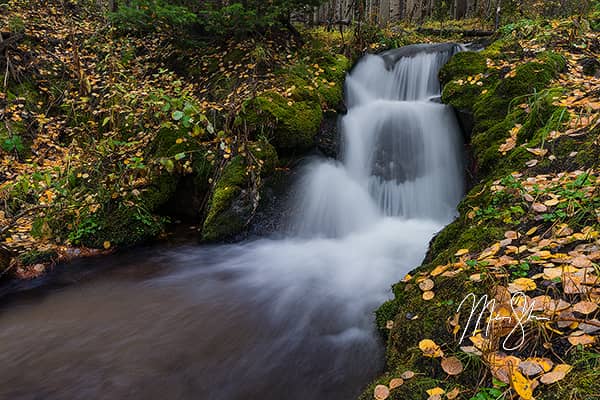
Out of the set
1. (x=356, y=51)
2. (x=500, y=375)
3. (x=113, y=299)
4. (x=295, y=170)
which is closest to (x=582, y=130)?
(x=500, y=375)

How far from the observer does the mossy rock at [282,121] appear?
18.8 feet

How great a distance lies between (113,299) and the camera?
12.9 feet

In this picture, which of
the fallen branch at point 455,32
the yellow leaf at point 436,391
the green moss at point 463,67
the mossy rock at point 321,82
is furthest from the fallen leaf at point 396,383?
the fallen branch at point 455,32

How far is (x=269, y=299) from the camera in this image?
13.1 feet

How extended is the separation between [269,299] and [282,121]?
9.82ft

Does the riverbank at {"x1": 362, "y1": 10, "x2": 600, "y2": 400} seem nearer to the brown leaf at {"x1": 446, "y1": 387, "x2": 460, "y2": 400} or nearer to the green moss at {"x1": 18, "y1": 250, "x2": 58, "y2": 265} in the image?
the brown leaf at {"x1": 446, "y1": 387, "x2": 460, "y2": 400}

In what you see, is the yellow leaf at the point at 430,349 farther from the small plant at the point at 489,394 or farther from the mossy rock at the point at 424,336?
the small plant at the point at 489,394

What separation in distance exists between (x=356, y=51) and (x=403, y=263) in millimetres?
6593

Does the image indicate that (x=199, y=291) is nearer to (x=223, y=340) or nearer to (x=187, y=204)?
(x=223, y=340)

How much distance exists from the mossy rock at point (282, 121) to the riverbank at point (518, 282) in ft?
8.81

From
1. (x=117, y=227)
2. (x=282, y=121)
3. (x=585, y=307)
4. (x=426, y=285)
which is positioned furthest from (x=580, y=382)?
(x=117, y=227)

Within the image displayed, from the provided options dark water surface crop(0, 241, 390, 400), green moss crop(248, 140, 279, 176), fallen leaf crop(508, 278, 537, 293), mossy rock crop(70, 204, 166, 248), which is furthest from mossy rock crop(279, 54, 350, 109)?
fallen leaf crop(508, 278, 537, 293)

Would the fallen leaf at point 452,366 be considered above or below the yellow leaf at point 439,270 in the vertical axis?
below

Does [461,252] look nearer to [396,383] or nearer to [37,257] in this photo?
[396,383]
